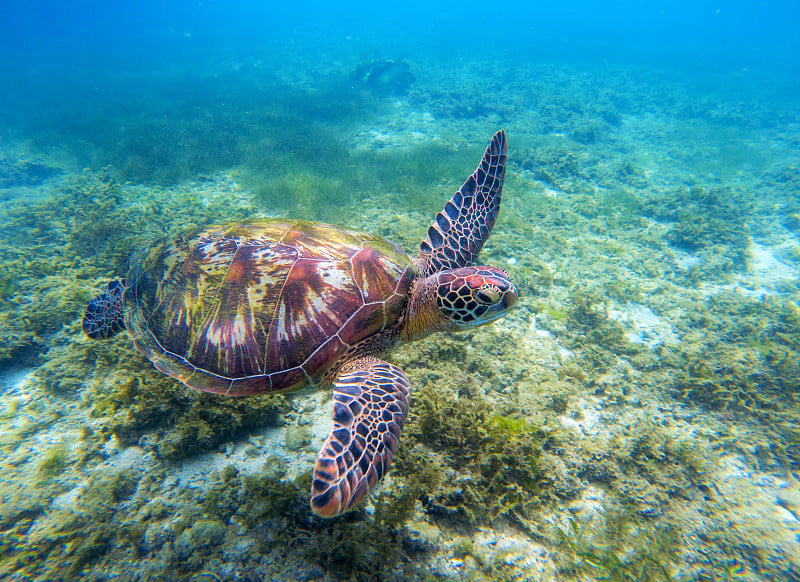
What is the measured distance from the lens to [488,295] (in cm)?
227

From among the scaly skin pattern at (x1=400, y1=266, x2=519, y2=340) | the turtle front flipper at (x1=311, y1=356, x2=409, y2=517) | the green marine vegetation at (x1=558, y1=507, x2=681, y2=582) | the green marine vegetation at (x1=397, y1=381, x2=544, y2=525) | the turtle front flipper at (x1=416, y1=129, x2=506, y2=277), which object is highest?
the turtle front flipper at (x1=416, y1=129, x2=506, y2=277)

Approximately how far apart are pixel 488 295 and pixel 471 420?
102 cm

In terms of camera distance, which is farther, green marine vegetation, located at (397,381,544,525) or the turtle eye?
the turtle eye

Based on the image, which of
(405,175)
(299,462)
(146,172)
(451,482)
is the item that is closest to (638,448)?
(451,482)

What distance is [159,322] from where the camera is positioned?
8.07 feet

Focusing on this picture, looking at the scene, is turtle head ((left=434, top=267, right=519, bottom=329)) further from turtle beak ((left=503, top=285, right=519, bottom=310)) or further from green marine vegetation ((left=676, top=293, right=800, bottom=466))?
green marine vegetation ((left=676, top=293, right=800, bottom=466))

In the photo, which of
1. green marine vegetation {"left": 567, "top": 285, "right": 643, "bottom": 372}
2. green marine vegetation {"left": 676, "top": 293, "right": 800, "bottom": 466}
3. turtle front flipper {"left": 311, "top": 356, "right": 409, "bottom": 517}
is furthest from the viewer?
green marine vegetation {"left": 567, "top": 285, "right": 643, "bottom": 372}

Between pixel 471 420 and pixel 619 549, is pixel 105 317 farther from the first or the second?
pixel 619 549

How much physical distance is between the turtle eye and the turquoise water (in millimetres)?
931

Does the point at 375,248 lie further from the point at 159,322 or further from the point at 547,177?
the point at 547,177

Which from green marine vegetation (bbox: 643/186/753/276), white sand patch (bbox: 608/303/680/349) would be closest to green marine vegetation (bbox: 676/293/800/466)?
white sand patch (bbox: 608/303/680/349)

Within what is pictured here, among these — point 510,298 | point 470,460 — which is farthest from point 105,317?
point 510,298

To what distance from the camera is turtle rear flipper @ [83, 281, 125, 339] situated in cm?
283

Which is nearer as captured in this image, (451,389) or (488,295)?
(488,295)
